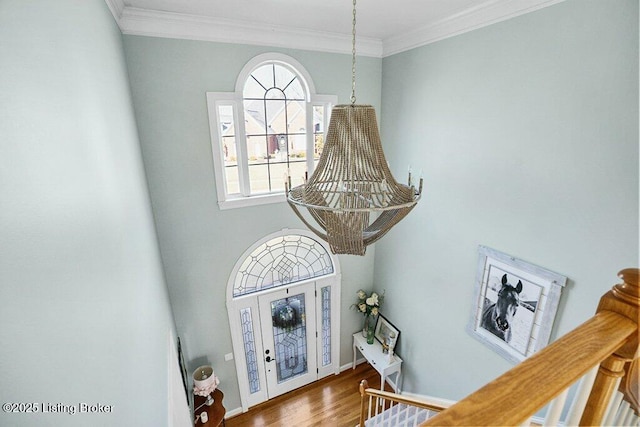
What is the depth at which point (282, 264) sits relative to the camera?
4.23 m

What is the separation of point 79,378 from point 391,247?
152 inches

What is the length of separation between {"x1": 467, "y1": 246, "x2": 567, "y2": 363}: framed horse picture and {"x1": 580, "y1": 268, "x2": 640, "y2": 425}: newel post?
1.72 m

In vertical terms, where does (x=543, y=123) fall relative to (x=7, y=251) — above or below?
above

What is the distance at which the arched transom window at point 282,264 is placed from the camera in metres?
3.98

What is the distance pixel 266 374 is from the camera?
4422mm

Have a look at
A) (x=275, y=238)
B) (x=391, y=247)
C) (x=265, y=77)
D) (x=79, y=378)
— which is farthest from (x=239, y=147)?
(x=79, y=378)

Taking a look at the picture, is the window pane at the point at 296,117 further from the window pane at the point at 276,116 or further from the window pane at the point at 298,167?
the window pane at the point at 298,167

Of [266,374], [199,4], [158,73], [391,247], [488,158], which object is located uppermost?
[199,4]

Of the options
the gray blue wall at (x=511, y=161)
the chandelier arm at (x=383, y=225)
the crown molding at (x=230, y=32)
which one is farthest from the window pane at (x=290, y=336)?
the crown molding at (x=230, y=32)

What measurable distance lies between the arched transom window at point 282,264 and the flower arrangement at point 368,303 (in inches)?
27.9

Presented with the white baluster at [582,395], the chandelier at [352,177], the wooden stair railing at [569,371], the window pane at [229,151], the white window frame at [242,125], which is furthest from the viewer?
the window pane at [229,151]

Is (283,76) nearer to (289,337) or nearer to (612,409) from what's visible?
(289,337)

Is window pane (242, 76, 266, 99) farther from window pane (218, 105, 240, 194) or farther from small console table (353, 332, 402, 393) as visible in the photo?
small console table (353, 332, 402, 393)

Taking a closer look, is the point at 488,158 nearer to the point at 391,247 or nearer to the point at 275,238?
the point at 391,247
